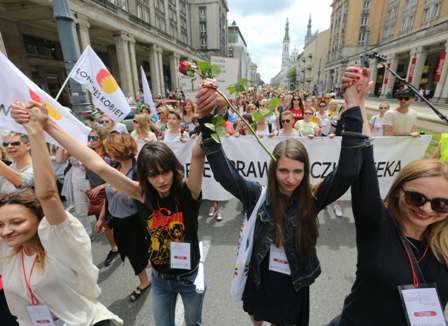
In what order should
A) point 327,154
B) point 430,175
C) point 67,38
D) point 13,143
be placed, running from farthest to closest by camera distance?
point 67,38 → point 327,154 → point 13,143 → point 430,175

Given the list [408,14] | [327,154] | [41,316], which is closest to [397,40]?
[408,14]

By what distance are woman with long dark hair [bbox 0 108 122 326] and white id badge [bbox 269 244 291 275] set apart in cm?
119

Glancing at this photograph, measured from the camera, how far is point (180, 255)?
1.75 meters

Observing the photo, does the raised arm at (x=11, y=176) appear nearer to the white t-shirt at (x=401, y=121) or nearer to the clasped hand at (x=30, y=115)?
the clasped hand at (x=30, y=115)

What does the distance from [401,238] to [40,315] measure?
2211 mm

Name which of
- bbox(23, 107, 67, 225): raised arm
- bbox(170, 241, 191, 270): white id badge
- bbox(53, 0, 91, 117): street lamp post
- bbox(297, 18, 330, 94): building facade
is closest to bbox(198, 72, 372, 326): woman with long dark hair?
bbox(170, 241, 191, 270): white id badge

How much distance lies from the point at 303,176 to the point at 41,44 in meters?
25.2

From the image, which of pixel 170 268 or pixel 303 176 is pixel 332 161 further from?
pixel 170 268

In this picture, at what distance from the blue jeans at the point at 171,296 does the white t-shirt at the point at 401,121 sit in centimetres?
459

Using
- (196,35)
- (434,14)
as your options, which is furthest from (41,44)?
(434,14)

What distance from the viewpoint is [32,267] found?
1.39 metres

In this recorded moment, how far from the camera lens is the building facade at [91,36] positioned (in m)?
14.8

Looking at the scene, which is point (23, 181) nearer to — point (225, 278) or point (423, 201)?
point (225, 278)

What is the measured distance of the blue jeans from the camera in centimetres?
177
